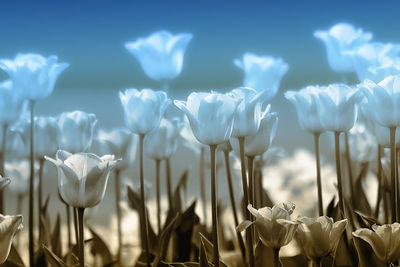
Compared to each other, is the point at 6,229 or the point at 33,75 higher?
the point at 33,75

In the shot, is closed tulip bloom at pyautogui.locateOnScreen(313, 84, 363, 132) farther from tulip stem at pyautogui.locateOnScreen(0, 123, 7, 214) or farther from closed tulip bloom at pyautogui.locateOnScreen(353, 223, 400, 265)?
tulip stem at pyautogui.locateOnScreen(0, 123, 7, 214)

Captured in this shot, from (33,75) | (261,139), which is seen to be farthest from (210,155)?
(33,75)

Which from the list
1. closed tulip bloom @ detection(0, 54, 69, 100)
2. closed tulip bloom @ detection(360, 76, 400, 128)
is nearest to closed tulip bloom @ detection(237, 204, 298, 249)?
closed tulip bloom @ detection(360, 76, 400, 128)

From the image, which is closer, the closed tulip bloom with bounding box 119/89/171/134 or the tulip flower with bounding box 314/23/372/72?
the closed tulip bloom with bounding box 119/89/171/134

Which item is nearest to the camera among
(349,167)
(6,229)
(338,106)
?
(6,229)

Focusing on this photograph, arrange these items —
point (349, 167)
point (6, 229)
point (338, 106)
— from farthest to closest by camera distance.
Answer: point (349, 167) → point (338, 106) → point (6, 229)

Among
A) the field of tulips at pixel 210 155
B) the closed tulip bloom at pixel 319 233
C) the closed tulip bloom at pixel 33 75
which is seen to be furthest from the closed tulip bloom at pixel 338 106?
the closed tulip bloom at pixel 33 75

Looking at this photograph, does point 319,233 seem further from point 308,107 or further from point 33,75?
point 33,75
